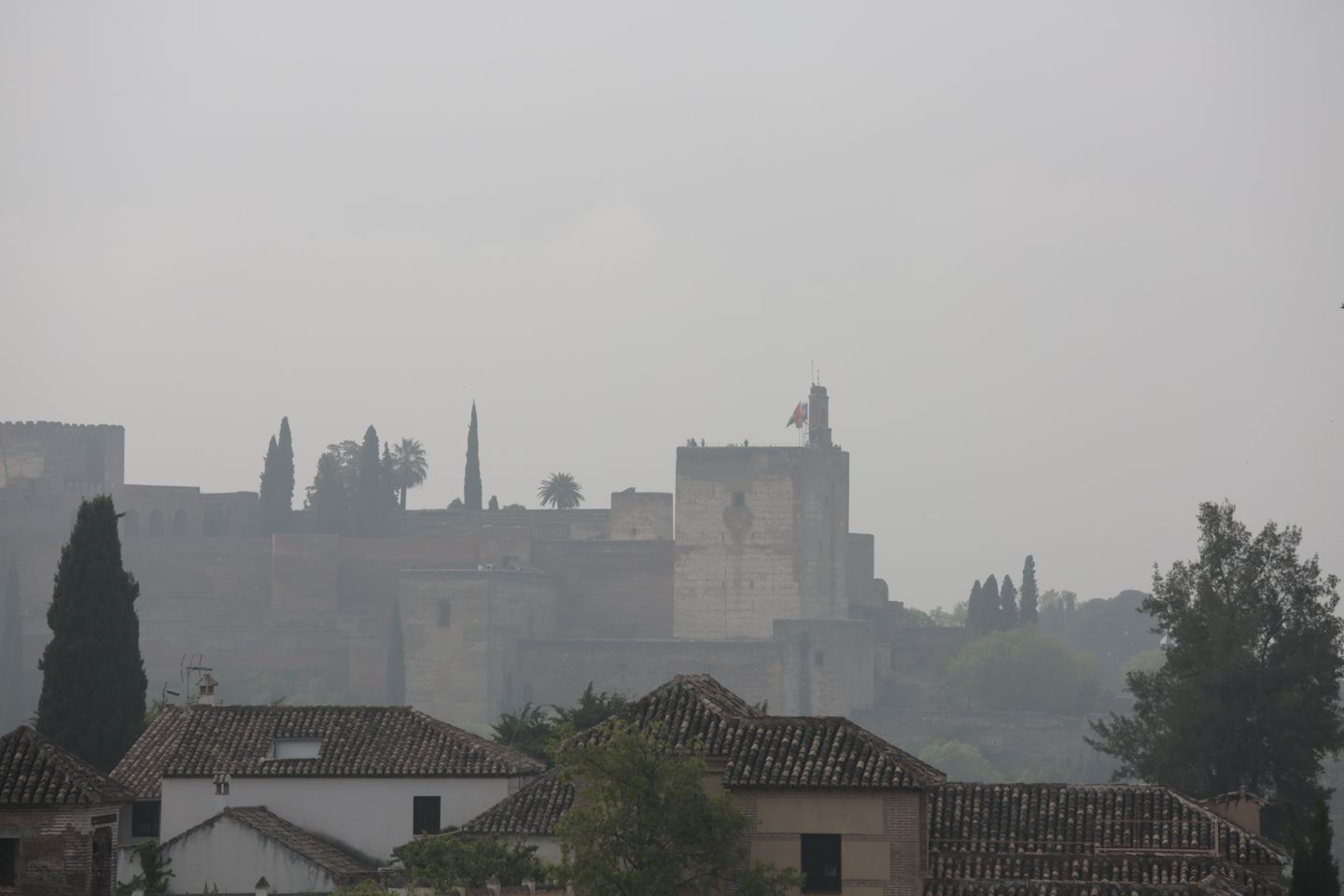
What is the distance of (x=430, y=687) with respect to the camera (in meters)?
85.4

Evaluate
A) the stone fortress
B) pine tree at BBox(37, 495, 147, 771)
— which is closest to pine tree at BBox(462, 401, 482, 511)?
the stone fortress

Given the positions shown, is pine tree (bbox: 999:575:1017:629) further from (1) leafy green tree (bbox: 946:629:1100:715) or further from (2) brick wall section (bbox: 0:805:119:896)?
(2) brick wall section (bbox: 0:805:119:896)

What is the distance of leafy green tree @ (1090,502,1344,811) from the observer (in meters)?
32.6

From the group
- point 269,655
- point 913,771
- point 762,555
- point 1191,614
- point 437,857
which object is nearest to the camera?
point 913,771

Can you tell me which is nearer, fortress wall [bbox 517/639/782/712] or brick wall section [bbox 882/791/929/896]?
brick wall section [bbox 882/791/929/896]

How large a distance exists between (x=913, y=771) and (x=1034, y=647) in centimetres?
7056

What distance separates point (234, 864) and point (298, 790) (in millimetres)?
1813

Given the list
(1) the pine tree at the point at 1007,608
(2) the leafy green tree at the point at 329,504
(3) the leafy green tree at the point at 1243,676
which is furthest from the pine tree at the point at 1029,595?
(3) the leafy green tree at the point at 1243,676

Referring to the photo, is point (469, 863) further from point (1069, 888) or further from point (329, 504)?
point (329, 504)

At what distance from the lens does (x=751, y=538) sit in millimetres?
85188

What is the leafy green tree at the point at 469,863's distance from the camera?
22594mm

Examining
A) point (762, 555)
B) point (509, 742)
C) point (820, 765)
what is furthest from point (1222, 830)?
point (762, 555)

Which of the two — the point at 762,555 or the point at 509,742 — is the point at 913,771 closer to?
the point at 509,742

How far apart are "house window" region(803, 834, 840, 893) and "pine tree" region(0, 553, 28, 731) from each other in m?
61.5
